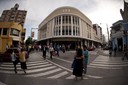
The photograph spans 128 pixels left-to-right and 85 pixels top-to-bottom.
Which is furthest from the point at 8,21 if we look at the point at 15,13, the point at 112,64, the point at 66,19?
the point at 66,19

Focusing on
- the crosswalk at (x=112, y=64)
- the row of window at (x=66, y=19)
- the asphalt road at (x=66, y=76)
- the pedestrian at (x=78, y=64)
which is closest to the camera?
the crosswalk at (x=112, y=64)

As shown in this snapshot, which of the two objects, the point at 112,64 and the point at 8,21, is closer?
the point at 8,21

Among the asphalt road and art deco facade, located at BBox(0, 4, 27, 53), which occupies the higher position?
art deco facade, located at BBox(0, 4, 27, 53)

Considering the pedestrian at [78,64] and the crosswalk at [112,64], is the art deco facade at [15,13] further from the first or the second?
the crosswalk at [112,64]

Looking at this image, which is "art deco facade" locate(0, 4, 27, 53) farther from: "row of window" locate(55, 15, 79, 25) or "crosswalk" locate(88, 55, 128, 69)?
"row of window" locate(55, 15, 79, 25)

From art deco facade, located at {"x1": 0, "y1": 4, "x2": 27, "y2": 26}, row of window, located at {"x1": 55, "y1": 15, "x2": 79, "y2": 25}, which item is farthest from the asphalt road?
row of window, located at {"x1": 55, "y1": 15, "x2": 79, "y2": 25}

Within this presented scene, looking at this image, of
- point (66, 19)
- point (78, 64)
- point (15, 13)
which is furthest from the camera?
point (66, 19)

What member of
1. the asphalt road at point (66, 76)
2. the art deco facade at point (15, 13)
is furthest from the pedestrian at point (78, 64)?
the art deco facade at point (15, 13)

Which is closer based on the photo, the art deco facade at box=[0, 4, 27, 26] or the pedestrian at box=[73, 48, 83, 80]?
the art deco facade at box=[0, 4, 27, 26]

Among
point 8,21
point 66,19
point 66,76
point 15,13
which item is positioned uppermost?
point 66,19

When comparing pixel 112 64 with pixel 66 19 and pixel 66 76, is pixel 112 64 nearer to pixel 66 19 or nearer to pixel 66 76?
pixel 66 76

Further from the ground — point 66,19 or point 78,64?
point 66,19

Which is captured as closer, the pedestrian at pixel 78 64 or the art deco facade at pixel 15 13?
the art deco facade at pixel 15 13

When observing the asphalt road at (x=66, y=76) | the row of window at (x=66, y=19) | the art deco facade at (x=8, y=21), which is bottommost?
the asphalt road at (x=66, y=76)
